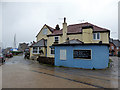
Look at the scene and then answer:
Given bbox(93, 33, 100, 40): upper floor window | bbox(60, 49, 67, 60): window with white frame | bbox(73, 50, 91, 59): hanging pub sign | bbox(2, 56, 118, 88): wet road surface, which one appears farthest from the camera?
bbox(93, 33, 100, 40): upper floor window

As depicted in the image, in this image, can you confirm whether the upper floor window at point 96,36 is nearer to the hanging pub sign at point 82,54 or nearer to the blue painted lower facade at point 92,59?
the blue painted lower facade at point 92,59

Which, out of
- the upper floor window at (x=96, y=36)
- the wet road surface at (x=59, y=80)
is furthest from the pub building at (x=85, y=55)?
the upper floor window at (x=96, y=36)

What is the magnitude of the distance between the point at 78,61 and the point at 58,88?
7.35 m

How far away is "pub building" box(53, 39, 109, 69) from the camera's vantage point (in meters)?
12.0

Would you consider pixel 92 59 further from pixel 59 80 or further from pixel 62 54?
pixel 59 80

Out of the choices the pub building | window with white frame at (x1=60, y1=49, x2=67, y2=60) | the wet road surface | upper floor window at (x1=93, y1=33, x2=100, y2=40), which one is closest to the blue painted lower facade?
the pub building

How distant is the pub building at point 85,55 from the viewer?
39.5 ft

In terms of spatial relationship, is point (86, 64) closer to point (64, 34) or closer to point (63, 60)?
point (63, 60)

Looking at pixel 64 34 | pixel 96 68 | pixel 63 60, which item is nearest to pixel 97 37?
pixel 64 34

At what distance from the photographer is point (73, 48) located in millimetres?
13172

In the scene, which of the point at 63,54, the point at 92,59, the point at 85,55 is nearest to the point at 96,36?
the point at 85,55

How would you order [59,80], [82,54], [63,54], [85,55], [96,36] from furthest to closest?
1. [96,36]
2. [63,54]
3. [82,54]
4. [85,55]
5. [59,80]

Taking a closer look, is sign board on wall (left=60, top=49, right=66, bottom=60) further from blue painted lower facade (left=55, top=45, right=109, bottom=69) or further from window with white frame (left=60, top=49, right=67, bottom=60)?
blue painted lower facade (left=55, top=45, right=109, bottom=69)

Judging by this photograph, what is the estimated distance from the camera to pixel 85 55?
40.8ft
